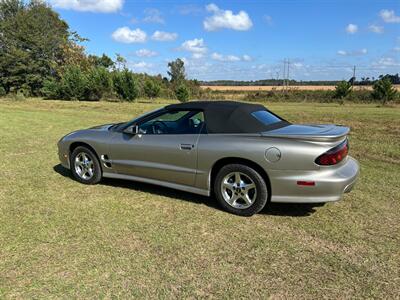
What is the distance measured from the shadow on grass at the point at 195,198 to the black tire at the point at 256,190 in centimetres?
27

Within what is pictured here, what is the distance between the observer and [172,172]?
204 inches

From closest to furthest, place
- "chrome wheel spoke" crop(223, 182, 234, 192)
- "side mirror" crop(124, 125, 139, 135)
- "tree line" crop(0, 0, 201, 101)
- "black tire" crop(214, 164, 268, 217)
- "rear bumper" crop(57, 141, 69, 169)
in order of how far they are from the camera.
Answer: "black tire" crop(214, 164, 268, 217) → "chrome wheel spoke" crop(223, 182, 234, 192) → "side mirror" crop(124, 125, 139, 135) → "rear bumper" crop(57, 141, 69, 169) → "tree line" crop(0, 0, 201, 101)

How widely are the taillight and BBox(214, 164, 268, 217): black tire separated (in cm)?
71

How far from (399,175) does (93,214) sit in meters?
5.42

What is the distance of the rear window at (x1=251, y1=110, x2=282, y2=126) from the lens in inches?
200

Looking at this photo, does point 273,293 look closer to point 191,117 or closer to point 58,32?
point 191,117

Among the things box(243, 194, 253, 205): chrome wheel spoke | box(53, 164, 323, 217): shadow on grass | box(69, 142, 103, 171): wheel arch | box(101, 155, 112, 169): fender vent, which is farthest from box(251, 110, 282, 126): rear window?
box(69, 142, 103, 171): wheel arch

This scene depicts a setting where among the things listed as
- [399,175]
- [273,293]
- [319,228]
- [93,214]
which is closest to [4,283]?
[93,214]

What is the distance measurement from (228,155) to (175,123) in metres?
1.09

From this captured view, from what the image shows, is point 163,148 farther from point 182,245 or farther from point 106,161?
point 182,245

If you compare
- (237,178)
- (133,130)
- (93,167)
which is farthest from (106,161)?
(237,178)

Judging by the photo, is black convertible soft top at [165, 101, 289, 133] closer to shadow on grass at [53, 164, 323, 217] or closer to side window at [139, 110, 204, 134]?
side window at [139, 110, 204, 134]

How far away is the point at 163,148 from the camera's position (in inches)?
205

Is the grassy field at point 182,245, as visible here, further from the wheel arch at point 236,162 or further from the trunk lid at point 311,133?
the trunk lid at point 311,133
